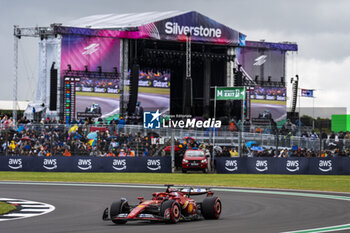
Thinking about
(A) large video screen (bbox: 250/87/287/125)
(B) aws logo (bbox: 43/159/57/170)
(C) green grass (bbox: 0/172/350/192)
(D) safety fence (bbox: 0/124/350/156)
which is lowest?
(C) green grass (bbox: 0/172/350/192)

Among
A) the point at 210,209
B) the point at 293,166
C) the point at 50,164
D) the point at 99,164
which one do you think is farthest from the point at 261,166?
the point at 210,209

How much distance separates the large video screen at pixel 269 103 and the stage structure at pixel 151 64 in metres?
0.09

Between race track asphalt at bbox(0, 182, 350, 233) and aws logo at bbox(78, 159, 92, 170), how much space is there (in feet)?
40.0

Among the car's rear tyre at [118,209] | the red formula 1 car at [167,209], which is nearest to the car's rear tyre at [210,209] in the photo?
the red formula 1 car at [167,209]

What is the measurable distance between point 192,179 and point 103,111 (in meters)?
22.6

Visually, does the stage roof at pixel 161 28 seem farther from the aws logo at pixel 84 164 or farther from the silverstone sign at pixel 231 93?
the aws logo at pixel 84 164

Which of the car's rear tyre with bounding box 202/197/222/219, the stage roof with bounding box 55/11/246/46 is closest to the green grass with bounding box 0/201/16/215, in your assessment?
the car's rear tyre with bounding box 202/197/222/219

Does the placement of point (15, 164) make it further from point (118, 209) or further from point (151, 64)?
point (118, 209)

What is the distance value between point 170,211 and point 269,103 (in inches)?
1867

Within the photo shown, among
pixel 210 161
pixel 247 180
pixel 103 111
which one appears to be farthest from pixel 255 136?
pixel 103 111

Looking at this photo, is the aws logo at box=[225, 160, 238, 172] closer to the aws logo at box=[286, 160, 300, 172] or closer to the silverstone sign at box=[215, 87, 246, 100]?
the aws logo at box=[286, 160, 300, 172]

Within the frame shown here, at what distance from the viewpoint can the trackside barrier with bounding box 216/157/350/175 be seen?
3594cm

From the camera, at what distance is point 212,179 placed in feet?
107

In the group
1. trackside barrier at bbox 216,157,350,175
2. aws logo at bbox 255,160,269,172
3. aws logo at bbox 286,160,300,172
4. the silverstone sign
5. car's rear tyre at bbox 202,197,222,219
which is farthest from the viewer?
the silverstone sign
